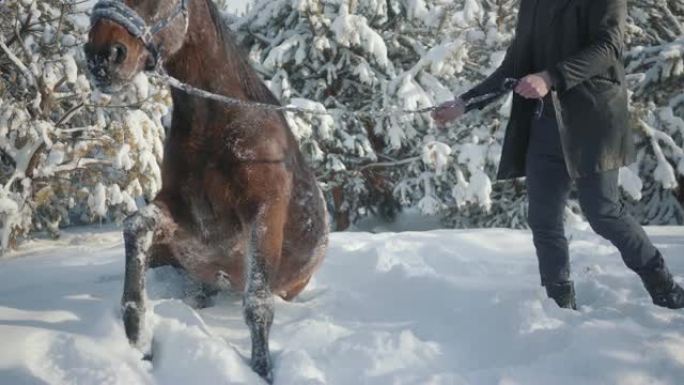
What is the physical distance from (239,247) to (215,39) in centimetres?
102

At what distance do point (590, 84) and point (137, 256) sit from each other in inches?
90.6

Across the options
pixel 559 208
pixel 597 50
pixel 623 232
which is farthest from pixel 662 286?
pixel 597 50

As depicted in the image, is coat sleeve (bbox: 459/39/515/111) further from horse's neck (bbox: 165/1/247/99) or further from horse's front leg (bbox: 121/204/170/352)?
horse's front leg (bbox: 121/204/170/352)

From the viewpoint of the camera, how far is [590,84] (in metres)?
2.53

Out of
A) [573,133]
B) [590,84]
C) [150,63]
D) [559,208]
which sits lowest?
[559,208]

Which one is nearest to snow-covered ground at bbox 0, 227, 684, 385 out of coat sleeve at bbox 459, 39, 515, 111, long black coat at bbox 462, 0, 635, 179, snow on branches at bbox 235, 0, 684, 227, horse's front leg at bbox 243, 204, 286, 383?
horse's front leg at bbox 243, 204, 286, 383

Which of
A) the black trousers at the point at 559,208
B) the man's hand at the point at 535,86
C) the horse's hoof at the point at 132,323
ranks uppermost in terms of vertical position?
the man's hand at the point at 535,86

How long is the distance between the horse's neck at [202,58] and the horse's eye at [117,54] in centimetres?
33

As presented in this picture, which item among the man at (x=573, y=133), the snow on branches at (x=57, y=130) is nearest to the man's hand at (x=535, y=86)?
the man at (x=573, y=133)

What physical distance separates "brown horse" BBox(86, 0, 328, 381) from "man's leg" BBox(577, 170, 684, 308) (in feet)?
4.92

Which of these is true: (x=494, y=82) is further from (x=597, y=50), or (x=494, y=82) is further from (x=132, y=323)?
(x=132, y=323)

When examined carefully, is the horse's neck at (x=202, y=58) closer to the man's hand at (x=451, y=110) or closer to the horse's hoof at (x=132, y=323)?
the horse's hoof at (x=132, y=323)

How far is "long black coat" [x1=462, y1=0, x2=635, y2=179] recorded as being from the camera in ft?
7.85

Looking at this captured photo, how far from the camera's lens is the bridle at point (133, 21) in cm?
212
